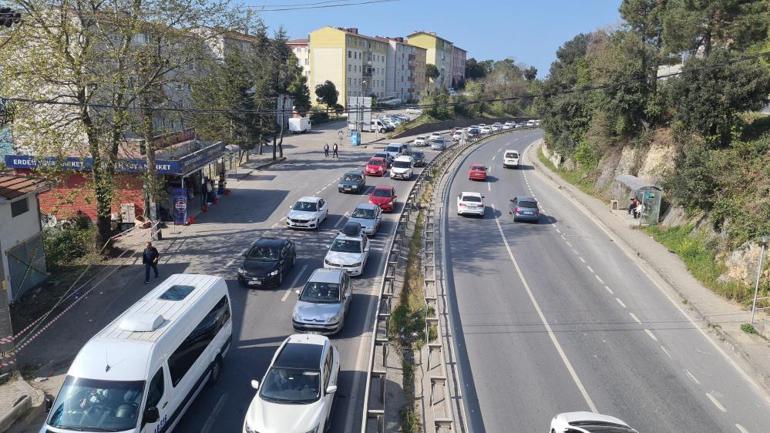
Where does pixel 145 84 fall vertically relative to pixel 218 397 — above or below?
above

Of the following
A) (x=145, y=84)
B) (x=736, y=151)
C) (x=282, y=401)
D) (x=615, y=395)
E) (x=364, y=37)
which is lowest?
(x=615, y=395)

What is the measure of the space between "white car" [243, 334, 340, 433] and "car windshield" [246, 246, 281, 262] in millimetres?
7549

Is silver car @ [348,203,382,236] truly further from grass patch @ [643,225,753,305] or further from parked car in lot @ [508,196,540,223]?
grass patch @ [643,225,753,305]

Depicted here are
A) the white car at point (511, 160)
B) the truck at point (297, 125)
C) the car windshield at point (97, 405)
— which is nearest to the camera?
the car windshield at point (97, 405)

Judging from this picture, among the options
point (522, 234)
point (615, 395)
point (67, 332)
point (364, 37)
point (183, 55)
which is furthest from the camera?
point (364, 37)

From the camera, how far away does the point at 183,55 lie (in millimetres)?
23453

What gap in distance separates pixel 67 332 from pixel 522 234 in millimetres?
20786

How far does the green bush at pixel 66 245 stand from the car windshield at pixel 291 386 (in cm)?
1383

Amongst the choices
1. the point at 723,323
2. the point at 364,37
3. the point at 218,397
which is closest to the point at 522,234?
the point at 723,323

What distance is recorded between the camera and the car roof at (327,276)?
55.3 ft

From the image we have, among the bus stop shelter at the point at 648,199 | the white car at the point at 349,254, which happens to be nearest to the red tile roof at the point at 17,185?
the white car at the point at 349,254

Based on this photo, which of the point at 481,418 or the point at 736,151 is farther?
the point at 736,151

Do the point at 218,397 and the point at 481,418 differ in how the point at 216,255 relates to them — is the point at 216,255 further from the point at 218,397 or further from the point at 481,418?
the point at 481,418

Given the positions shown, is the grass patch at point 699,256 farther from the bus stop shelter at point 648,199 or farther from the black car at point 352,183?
the black car at point 352,183
